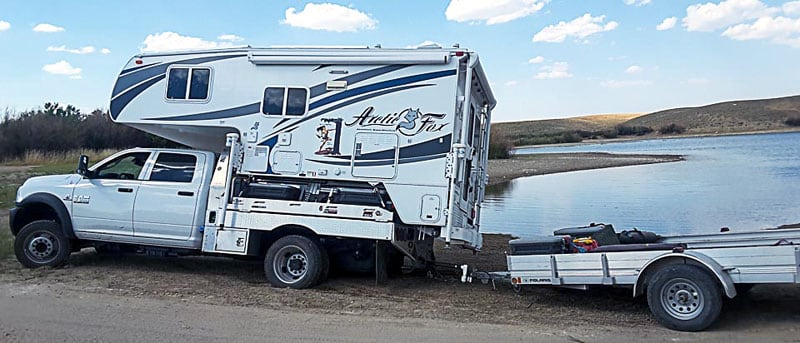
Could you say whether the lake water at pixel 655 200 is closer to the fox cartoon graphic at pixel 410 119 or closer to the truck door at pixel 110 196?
the fox cartoon graphic at pixel 410 119

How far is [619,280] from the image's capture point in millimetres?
8156

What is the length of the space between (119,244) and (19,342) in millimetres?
3649

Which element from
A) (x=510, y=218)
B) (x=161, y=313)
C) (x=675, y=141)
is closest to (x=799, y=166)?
(x=510, y=218)

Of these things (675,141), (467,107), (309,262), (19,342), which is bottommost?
(19,342)

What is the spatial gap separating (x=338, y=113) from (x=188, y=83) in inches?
83.5

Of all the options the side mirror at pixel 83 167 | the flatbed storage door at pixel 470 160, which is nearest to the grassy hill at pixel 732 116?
the flatbed storage door at pixel 470 160

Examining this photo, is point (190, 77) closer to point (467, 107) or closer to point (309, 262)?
point (309, 262)

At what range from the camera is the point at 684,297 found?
7.76 meters

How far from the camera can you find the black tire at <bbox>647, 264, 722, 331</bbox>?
7.57 metres

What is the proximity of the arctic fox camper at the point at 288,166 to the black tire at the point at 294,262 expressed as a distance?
→ 2 cm

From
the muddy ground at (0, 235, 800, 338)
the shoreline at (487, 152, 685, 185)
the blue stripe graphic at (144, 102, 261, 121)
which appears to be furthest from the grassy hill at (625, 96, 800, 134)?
the blue stripe graphic at (144, 102, 261, 121)

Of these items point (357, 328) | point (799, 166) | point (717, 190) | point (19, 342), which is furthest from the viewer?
point (799, 166)

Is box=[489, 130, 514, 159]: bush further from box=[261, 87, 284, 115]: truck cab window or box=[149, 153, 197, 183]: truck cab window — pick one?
box=[261, 87, 284, 115]: truck cab window

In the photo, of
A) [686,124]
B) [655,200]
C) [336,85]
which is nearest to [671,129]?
[686,124]
